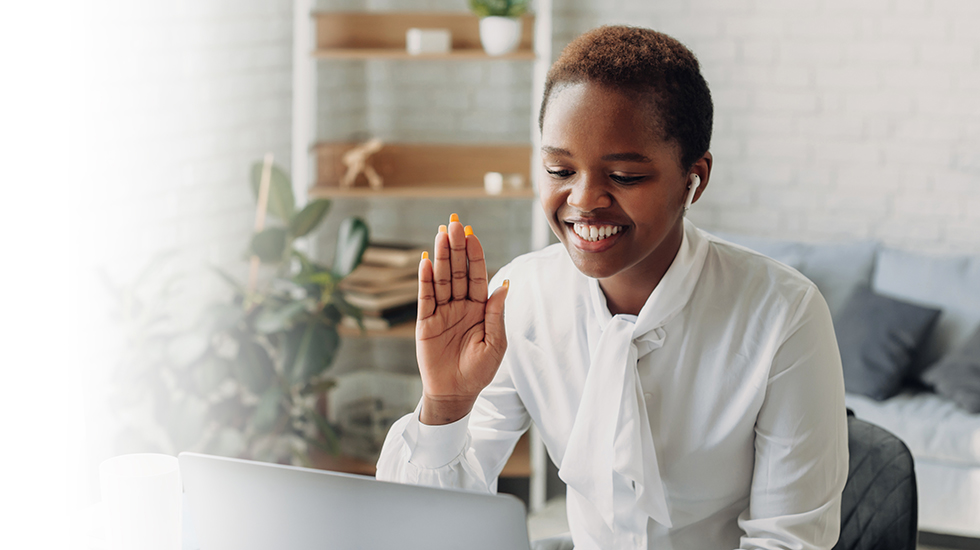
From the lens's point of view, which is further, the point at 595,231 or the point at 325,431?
the point at 325,431

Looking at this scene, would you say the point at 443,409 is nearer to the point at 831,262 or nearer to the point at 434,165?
the point at 434,165

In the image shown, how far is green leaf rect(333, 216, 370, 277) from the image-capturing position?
8.25 ft

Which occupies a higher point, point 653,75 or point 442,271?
point 653,75

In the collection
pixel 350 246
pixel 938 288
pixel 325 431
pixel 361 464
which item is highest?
pixel 350 246

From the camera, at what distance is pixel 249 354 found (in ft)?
7.72

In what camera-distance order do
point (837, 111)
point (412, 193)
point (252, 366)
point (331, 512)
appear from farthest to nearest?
1. point (837, 111)
2. point (412, 193)
3. point (252, 366)
4. point (331, 512)

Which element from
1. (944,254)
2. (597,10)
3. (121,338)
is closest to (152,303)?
(121,338)

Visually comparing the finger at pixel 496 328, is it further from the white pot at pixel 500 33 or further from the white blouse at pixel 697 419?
the white pot at pixel 500 33

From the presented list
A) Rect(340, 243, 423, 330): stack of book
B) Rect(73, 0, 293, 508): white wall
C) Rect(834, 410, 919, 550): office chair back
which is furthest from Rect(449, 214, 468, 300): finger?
Rect(340, 243, 423, 330): stack of book

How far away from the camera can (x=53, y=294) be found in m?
1.86

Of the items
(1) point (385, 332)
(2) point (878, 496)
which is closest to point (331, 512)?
(2) point (878, 496)

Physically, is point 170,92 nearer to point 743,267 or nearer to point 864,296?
point 743,267

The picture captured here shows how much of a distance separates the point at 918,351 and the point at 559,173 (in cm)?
227

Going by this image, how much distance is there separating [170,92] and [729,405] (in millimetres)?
1858
